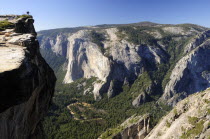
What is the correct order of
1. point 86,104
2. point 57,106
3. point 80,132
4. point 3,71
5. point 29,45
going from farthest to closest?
point 86,104
point 57,106
point 80,132
point 29,45
point 3,71

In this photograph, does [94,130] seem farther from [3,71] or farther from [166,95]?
[3,71]

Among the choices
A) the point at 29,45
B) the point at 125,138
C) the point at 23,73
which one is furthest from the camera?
the point at 125,138

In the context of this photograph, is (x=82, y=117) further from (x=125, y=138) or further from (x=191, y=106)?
(x=191, y=106)

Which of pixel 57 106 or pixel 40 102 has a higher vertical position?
pixel 40 102

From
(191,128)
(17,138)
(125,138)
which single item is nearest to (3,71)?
(17,138)

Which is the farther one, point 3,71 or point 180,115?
point 180,115

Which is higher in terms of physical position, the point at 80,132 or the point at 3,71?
the point at 3,71

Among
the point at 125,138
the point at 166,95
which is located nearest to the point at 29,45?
the point at 125,138

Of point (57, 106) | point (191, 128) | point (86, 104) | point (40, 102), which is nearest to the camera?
point (40, 102)

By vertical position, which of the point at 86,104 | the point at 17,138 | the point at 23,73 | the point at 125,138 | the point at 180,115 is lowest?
the point at 86,104

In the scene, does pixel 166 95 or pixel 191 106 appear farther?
pixel 166 95
